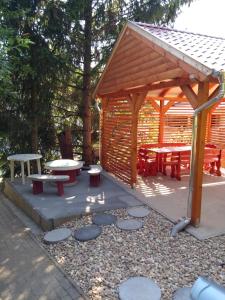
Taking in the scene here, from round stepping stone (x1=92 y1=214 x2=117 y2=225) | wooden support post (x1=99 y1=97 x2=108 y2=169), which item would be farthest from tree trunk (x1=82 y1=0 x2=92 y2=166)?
round stepping stone (x1=92 y1=214 x2=117 y2=225)

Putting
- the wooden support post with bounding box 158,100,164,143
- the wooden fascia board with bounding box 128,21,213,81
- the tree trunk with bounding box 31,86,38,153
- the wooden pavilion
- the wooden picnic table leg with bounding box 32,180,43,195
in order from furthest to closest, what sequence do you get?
the wooden support post with bounding box 158,100,164,143 < the tree trunk with bounding box 31,86,38,153 < the wooden picnic table leg with bounding box 32,180,43,195 < the wooden pavilion < the wooden fascia board with bounding box 128,21,213,81

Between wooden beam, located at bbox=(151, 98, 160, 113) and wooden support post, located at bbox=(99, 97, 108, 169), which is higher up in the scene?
wooden beam, located at bbox=(151, 98, 160, 113)

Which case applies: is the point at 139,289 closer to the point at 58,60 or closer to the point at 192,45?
the point at 192,45

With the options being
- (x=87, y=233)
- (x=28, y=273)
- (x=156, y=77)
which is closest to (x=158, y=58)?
(x=156, y=77)

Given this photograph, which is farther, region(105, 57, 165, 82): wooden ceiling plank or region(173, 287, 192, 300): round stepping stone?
region(105, 57, 165, 82): wooden ceiling plank

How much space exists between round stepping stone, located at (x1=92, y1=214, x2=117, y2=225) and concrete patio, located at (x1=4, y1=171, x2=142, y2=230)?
0.24 m

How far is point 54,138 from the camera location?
388 inches

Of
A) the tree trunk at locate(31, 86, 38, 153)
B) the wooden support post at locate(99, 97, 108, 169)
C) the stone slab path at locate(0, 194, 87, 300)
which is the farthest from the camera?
the wooden support post at locate(99, 97, 108, 169)

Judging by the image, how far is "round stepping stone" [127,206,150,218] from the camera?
17.5 ft

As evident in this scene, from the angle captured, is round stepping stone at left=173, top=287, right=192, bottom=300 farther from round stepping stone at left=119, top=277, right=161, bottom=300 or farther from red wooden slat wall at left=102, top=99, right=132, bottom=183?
red wooden slat wall at left=102, top=99, right=132, bottom=183

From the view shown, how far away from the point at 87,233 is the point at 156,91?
4.96m

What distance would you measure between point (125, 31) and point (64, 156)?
175 inches

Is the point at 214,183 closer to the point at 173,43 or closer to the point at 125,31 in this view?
the point at 173,43

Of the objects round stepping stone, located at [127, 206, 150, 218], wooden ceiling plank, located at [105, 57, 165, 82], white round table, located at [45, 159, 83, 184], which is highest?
wooden ceiling plank, located at [105, 57, 165, 82]
